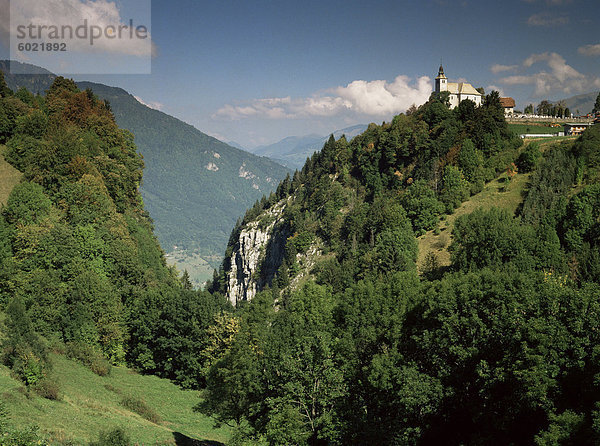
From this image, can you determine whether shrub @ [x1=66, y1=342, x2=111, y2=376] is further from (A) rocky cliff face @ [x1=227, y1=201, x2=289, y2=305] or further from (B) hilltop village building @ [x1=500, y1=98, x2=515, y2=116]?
(B) hilltop village building @ [x1=500, y1=98, x2=515, y2=116]

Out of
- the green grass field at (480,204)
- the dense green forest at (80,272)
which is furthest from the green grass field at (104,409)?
the green grass field at (480,204)

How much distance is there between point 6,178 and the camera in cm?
4916

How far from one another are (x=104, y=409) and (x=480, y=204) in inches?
2421

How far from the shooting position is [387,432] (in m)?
21.2

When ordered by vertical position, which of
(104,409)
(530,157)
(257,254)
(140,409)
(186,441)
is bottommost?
(186,441)

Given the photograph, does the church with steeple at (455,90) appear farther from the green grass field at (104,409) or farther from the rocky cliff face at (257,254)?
the green grass field at (104,409)

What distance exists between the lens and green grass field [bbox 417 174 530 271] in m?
66.7

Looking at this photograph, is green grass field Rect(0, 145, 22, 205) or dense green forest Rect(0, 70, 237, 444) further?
green grass field Rect(0, 145, 22, 205)

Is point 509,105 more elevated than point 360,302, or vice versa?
point 509,105

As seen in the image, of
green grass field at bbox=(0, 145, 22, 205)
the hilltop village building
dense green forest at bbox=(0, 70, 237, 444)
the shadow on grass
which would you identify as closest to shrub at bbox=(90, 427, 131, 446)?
the shadow on grass

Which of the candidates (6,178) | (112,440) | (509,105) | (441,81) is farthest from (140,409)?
(509,105)

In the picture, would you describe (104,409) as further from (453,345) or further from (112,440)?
(453,345)

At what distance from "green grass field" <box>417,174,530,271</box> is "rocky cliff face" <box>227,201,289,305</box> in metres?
44.5

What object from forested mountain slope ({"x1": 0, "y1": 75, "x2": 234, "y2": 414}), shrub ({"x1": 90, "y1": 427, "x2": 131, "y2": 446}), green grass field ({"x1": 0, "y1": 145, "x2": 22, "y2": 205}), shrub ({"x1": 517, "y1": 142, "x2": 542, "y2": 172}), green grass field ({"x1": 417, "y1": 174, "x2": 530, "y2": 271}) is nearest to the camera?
shrub ({"x1": 90, "y1": 427, "x2": 131, "y2": 446})
